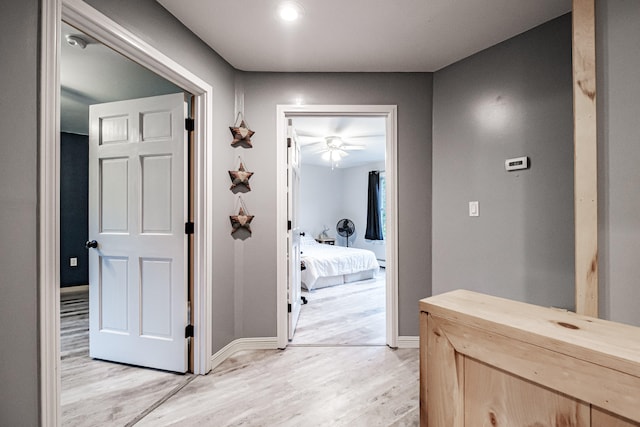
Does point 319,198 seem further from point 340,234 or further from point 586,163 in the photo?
point 586,163

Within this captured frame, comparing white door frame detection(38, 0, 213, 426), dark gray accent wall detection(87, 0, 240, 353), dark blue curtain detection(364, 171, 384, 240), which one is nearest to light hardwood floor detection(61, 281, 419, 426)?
dark gray accent wall detection(87, 0, 240, 353)

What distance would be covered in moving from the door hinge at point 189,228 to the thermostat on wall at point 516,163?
235 cm

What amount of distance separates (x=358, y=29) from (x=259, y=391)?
2.53 m

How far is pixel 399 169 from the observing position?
2545 millimetres

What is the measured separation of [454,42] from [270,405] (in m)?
2.80

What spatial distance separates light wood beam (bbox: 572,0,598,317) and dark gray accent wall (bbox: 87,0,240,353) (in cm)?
213

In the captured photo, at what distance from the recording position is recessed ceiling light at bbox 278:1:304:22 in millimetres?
1730

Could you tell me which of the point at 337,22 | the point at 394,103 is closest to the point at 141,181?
the point at 337,22

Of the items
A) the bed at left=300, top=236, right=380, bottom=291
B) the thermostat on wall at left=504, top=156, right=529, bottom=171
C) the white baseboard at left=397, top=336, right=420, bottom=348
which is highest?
the thermostat on wall at left=504, top=156, right=529, bottom=171

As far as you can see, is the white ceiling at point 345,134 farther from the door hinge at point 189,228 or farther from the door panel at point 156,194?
the door hinge at point 189,228

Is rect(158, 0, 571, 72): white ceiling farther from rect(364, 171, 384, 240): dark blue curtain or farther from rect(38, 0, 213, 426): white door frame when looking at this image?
rect(364, 171, 384, 240): dark blue curtain

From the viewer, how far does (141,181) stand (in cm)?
219

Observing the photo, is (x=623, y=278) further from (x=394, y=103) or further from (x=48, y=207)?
(x=48, y=207)

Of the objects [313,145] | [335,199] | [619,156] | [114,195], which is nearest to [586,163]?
[619,156]
